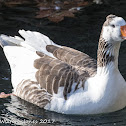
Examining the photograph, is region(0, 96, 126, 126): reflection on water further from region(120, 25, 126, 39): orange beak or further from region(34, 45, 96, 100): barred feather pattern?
region(120, 25, 126, 39): orange beak

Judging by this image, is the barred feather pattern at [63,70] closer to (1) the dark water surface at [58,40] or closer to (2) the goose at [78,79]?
(2) the goose at [78,79]

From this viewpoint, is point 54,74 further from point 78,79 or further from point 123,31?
point 123,31

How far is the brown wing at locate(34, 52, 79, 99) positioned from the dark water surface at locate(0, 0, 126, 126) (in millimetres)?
538

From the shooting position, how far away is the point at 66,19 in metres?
11.0

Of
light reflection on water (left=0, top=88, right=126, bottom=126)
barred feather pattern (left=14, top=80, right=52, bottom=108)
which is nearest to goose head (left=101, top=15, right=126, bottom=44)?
light reflection on water (left=0, top=88, right=126, bottom=126)

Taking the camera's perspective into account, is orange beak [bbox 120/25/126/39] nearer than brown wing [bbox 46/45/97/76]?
Yes

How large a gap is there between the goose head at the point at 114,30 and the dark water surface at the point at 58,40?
146 centimetres

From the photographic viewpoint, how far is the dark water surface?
6898 millimetres

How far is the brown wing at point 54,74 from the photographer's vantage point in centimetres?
684

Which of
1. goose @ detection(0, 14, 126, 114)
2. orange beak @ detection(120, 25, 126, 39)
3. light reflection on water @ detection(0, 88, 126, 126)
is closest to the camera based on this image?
orange beak @ detection(120, 25, 126, 39)

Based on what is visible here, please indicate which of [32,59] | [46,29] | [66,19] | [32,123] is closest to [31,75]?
[32,59]

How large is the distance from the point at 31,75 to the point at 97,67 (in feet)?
4.33

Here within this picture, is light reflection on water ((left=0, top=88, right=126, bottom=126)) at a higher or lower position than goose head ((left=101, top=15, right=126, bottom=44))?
lower

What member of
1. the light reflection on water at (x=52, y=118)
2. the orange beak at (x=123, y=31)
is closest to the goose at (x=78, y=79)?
the orange beak at (x=123, y=31)
